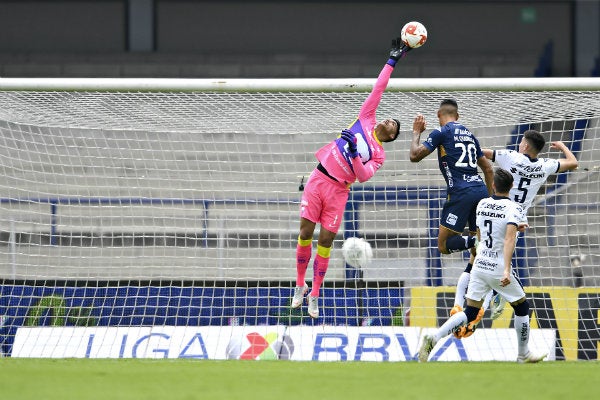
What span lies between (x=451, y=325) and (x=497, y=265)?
66cm

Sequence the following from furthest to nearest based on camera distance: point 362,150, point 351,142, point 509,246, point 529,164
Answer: point 362,150 → point 529,164 → point 351,142 → point 509,246

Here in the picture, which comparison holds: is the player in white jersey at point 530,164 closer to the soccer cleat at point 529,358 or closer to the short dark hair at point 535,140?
the short dark hair at point 535,140

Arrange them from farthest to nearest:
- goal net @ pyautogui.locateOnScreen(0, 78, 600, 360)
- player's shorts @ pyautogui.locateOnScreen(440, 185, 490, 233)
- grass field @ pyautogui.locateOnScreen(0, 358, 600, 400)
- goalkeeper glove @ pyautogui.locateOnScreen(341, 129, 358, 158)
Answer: goal net @ pyautogui.locateOnScreen(0, 78, 600, 360) → player's shorts @ pyautogui.locateOnScreen(440, 185, 490, 233) → goalkeeper glove @ pyautogui.locateOnScreen(341, 129, 358, 158) → grass field @ pyautogui.locateOnScreen(0, 358, 600, 400)

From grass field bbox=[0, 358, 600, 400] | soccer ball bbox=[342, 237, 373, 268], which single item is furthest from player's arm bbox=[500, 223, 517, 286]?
soccer ball bbox=[342, 237, 373, 268]

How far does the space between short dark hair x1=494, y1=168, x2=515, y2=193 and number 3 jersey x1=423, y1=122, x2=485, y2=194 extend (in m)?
1.11

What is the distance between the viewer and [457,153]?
31.0 ft

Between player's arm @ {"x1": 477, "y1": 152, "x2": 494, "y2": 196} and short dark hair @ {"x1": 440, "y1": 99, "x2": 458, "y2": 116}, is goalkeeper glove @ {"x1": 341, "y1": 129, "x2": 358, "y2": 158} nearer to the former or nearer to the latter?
short dark hair @ {"x1": 440, "y1": 99, "x2": 458, "y2": 116}

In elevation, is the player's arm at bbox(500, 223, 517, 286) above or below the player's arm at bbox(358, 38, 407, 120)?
below

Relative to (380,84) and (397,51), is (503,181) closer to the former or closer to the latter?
(380,84)

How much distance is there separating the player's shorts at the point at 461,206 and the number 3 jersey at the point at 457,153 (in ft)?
0.18

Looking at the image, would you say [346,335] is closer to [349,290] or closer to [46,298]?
[349,290]

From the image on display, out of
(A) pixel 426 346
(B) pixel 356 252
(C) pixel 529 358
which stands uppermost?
(B) pixel 356 252

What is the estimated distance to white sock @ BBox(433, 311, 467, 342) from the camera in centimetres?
848

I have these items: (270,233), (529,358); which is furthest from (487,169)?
(270,233)
